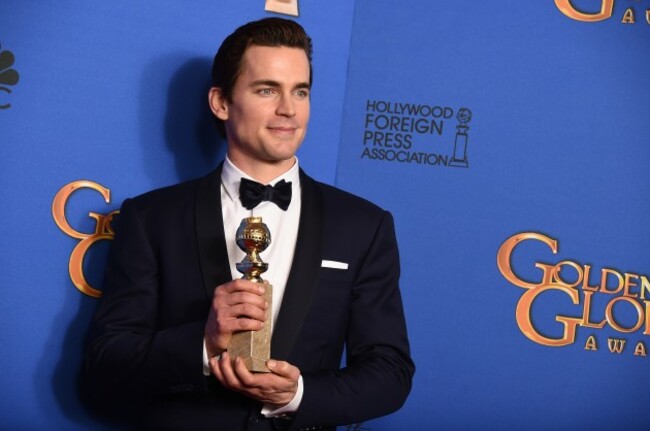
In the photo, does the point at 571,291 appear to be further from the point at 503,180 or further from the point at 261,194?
the point at 261,194

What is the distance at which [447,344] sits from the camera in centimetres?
314

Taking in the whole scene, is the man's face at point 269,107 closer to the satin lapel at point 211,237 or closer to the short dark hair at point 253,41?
the short dark hair at point 253,41

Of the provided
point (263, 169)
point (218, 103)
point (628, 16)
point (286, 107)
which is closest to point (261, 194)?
point (263, 169)

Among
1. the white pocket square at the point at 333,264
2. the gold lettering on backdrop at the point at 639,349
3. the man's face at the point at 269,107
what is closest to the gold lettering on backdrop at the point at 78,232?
the man's face at the point at 269,107

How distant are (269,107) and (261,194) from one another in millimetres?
248

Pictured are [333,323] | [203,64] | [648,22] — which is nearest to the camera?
[333,323]

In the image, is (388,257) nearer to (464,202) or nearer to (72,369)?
(464,202)

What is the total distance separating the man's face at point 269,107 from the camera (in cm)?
256

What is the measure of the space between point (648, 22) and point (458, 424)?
4.98ft

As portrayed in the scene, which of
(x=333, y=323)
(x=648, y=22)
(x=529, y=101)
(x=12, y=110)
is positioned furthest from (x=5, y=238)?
(x=648, y=22)

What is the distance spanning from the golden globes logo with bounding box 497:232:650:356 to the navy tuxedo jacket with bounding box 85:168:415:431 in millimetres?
Result: 648

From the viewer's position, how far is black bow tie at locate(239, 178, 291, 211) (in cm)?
252

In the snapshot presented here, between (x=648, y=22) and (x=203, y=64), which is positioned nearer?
(x=203, y=64)

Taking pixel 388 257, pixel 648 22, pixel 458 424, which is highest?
pixel 648 22
